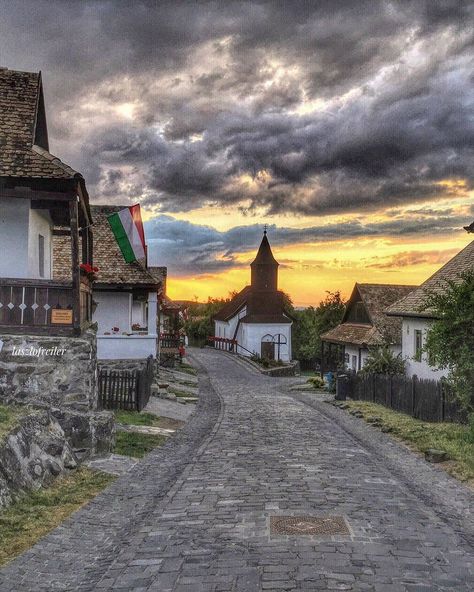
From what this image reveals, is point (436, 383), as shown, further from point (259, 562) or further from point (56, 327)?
point (259, 562)

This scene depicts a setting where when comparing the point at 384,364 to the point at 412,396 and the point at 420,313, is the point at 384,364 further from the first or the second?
the point at 412,396

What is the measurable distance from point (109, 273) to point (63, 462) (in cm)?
1481

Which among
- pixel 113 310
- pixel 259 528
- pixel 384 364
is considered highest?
pixel 113 310

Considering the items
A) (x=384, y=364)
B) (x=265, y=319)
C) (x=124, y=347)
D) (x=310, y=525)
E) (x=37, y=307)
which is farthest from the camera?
(x=265, y=319)

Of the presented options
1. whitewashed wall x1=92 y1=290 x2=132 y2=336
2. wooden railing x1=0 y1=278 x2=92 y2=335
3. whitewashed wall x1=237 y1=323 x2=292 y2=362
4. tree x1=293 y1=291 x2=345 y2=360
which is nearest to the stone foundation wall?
wooden railing x1=0 y1=278 x2=92 y2=335

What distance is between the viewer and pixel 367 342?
1323 inches

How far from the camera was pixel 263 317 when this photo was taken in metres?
63.4

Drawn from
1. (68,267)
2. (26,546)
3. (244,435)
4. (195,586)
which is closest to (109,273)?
(68,267)

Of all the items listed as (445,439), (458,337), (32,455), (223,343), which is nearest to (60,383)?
(32,455)

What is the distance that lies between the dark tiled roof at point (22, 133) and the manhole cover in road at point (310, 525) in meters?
7.96

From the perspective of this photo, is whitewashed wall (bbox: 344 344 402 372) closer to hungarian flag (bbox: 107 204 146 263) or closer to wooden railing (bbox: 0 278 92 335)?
hungarian flag (bbox: 107 204 146 263)

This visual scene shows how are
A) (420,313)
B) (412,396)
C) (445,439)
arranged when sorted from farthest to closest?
(420,313)
(412,396)
(445,439)

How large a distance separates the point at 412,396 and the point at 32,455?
47.5 feet

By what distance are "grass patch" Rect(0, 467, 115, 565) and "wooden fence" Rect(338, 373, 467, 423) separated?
34.4 feet
